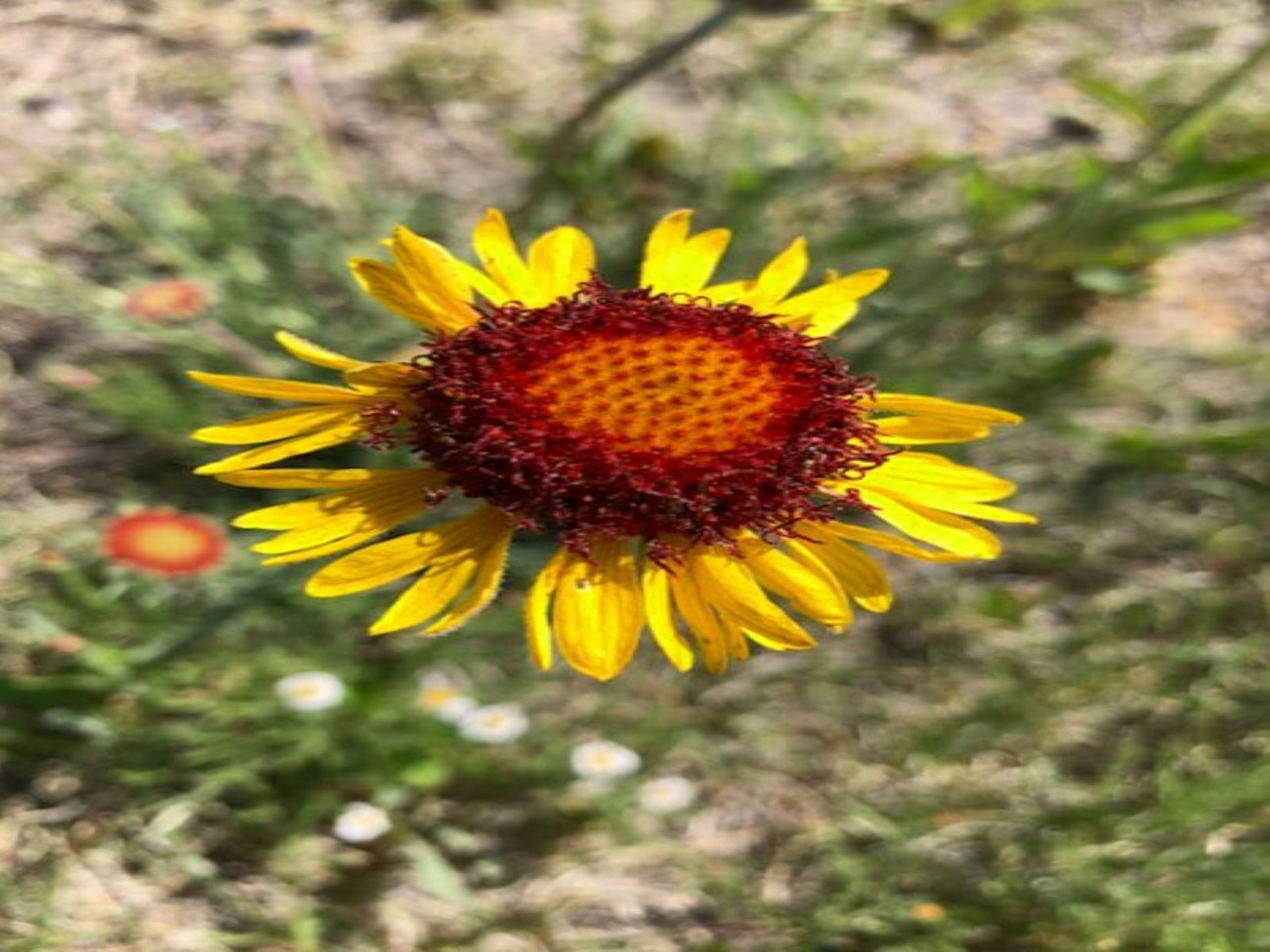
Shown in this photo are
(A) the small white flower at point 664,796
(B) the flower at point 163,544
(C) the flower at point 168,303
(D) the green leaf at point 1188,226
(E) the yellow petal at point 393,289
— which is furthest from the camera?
(D) the green leaf at point 1188,226

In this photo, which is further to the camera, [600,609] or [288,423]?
[288,423]

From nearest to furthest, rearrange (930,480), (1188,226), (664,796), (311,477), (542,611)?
1. (542,611)
2. (311,477)
3. (930,480)
4. (664,796)
5. (1188,226)

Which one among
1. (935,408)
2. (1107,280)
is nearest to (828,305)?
(935,408)

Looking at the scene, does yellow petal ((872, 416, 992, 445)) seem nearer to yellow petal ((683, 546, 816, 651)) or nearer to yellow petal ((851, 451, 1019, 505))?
yellow petal ((851, 451, 1019, 505))

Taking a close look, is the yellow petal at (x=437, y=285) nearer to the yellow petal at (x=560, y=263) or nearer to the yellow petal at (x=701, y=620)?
the yellow petal at (x=560, y=263)

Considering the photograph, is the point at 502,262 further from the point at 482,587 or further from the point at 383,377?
the point at 482,587

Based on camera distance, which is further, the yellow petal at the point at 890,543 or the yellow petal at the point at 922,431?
the yellow petal at the point at 922,431

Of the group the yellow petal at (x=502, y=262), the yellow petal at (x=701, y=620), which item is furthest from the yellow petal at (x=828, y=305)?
the yellow petal at (x=701, y=620)
